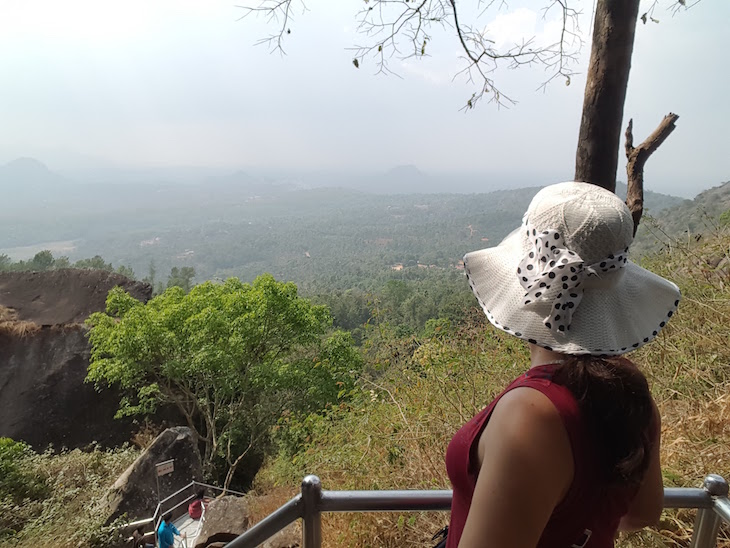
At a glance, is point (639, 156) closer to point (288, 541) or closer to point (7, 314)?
point (288, 541)

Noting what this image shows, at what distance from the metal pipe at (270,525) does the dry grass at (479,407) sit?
1.49m

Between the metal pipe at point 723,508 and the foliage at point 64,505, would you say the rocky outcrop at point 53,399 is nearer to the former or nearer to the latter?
the foliage at point 64,505

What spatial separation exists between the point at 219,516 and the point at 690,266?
18.0 ft

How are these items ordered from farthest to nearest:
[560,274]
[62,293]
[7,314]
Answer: [62,293] → [7,314] → [560,274]

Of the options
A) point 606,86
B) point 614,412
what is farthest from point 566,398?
point 606,86

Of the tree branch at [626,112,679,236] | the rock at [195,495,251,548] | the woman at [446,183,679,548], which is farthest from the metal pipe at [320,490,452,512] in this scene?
the rock at [195,495,251,548]

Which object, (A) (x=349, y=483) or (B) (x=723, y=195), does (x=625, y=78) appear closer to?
(A) (x=349, y=483)

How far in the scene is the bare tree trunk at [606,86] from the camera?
2238mm

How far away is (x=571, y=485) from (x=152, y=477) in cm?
972

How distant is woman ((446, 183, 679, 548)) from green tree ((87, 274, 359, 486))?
9934 millimetres

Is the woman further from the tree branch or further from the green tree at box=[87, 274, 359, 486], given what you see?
the green tree at box=[87, 274, 359, 486]

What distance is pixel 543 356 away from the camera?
2.69 feet

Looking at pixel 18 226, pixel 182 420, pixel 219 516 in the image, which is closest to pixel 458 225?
pixel 182 420

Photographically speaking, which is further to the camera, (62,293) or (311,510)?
(62,293)
